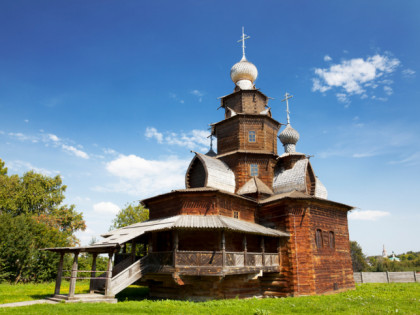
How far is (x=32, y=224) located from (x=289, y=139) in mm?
25940

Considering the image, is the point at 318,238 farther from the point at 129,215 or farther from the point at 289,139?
the point at 129,215

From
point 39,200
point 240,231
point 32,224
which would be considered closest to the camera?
point 240,231

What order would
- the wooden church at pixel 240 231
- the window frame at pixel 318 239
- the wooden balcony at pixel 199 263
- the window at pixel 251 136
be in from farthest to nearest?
the window at pixel 251 136
the window frame at pixel 318 239
the wooden church at pixel 240 231
the wooden balcony at pixel 199 263

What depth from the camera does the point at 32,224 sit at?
3080 cm

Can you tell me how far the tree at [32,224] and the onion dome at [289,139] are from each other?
77.3ft

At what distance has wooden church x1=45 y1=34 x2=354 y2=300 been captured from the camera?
47.7 ft

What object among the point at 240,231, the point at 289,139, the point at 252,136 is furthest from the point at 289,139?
the point at 240,231

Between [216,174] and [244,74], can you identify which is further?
[244,74]

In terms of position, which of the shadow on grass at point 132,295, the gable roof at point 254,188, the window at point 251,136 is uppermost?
the window at point 251,136

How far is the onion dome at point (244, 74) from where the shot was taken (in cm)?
2471

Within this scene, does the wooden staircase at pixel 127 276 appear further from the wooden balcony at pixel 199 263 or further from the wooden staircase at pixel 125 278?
the wooden balcony at pixel 199 263

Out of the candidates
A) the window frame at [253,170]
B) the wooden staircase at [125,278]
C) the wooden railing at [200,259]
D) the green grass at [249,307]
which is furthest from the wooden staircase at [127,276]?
the window frame at [253,170]

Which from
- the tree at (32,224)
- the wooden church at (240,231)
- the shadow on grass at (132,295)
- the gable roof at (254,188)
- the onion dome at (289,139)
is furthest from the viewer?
the tree at (32,224)

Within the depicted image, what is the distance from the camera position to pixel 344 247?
20.8 m
